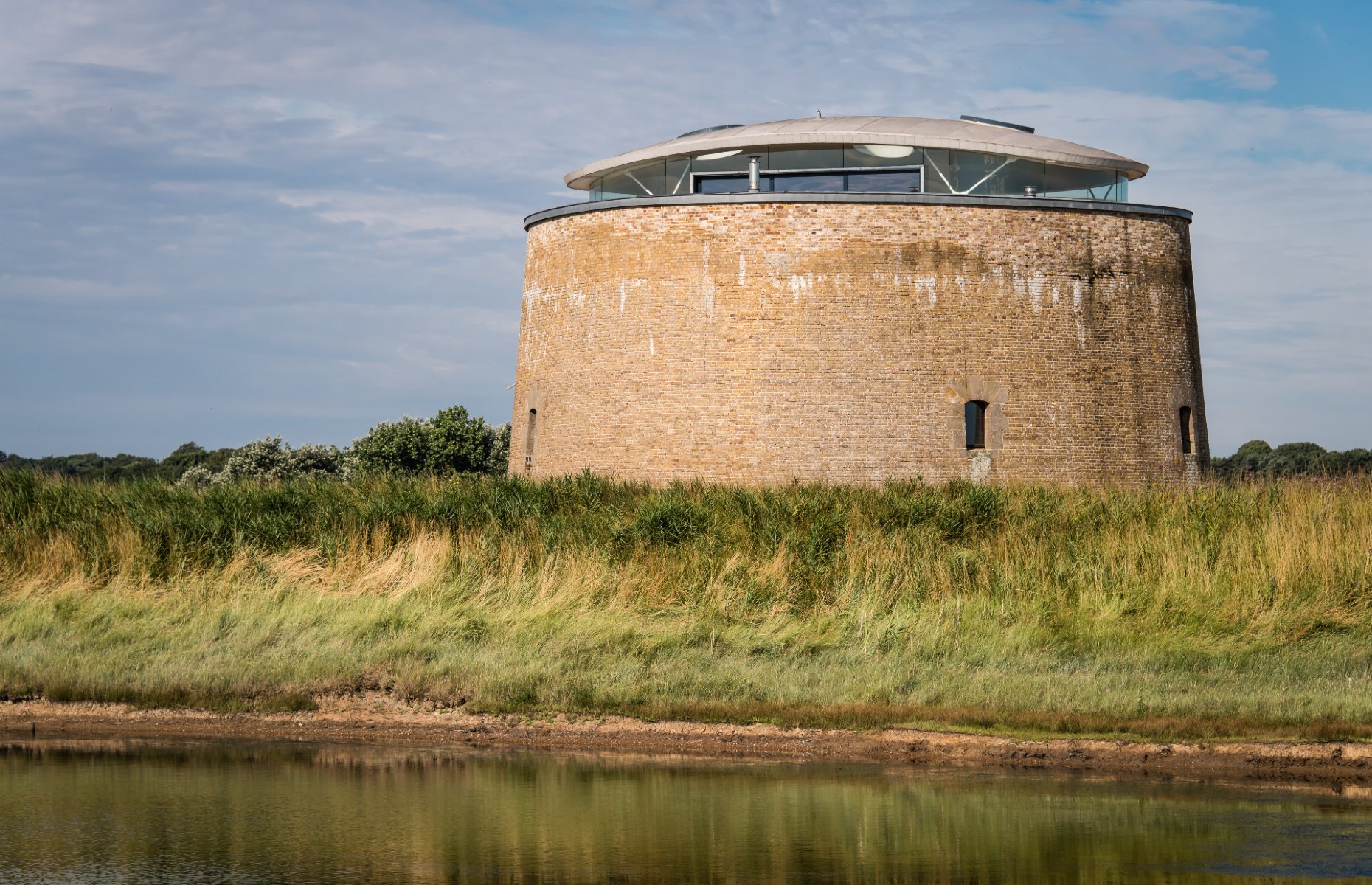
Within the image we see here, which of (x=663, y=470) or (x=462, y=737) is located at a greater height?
(x=663, y=470)

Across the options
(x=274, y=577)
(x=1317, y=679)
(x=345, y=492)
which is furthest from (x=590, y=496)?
(x=1317, y=679)

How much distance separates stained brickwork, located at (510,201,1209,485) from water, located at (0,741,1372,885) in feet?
48.7

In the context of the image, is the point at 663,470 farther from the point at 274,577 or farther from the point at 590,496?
the point at 274,577

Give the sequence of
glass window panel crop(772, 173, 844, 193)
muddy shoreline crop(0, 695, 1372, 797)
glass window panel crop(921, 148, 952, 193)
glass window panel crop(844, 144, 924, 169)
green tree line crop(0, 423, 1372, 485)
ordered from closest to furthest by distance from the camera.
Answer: muddy shoreline crop(0, 695, 1372, 797)
glass window panel crop(921, 148, 952, 193)
glass window panel crop(844, 144, 924, 169)
glass window panel crop(772, 173, 844, 193)
green tree line crop(0, 423, 1372, 485)

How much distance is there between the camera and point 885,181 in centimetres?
2681

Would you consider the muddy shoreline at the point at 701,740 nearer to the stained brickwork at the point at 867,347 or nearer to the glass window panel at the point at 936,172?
the stained brickwork at the point at 867,347

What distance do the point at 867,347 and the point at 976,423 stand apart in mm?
2507

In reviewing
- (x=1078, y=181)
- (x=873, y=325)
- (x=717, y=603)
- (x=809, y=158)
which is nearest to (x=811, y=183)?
(x=809, y=158)

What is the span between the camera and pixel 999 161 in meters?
27.2

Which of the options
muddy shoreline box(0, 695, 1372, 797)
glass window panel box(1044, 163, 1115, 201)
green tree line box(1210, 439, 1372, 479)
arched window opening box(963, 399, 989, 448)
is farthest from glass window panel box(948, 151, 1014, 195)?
green tree line box(1210, 439, 1372, 479)

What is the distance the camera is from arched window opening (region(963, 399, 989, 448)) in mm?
25531

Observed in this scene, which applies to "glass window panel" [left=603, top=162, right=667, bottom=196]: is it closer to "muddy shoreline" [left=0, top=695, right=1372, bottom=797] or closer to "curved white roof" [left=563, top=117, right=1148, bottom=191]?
"curved white roof" [left=563, top=117, right=1148, bottom=191]

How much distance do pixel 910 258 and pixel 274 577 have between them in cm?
1332

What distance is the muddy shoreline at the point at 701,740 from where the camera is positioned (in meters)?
10.2
